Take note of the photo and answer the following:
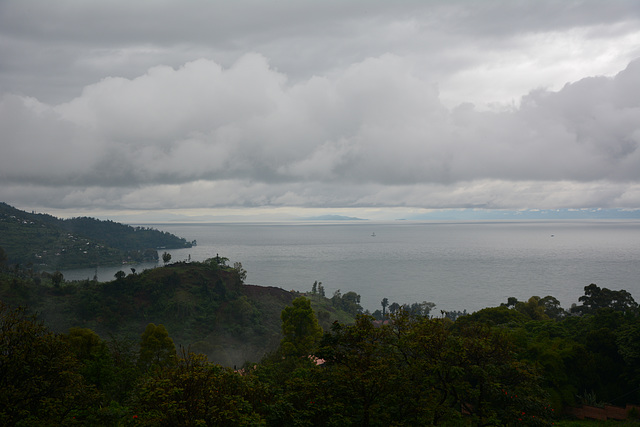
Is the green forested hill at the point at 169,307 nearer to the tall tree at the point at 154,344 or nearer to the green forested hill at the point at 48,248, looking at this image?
the tall tree at the point at 154,344

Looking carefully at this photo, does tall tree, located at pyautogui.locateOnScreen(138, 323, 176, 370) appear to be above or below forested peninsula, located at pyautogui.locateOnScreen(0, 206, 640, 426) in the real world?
below

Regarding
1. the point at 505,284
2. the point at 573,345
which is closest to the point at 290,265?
the point at 505,284

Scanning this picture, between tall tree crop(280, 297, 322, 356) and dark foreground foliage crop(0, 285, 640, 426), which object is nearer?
dark foreground foliage crop(0, 285, 640, 426)

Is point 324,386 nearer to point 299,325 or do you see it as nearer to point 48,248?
point 299,325

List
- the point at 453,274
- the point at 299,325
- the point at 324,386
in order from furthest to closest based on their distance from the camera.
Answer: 1. the point at 453,274
2. the point at 299,325
3. the point at 324,386

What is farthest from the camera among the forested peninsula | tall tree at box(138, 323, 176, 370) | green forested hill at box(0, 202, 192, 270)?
green forested hill at box(0, 202, 192, 270)

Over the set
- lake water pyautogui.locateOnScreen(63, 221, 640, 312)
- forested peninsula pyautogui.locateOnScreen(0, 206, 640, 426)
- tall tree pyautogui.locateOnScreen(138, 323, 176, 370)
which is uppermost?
forested peninsula pyautogui.locateOnScreen(0, 206, 640, 426)

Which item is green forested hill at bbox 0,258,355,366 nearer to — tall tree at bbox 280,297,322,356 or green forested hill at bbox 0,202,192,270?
tall tree at bbox 280,297,322,356

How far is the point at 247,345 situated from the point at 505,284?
304 ft

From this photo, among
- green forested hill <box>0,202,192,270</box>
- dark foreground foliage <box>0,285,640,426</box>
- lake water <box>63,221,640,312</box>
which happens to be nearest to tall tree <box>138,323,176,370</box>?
dark foreground foliage <box>0,285,640,426</box>

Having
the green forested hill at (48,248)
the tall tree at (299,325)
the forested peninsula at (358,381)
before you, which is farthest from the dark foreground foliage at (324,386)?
the green forested hill at (48,248)

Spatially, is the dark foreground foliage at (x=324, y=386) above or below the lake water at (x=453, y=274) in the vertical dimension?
above

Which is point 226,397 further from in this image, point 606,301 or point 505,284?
point 505,284

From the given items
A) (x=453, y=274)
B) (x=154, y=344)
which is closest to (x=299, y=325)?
(x=154, y=344)
